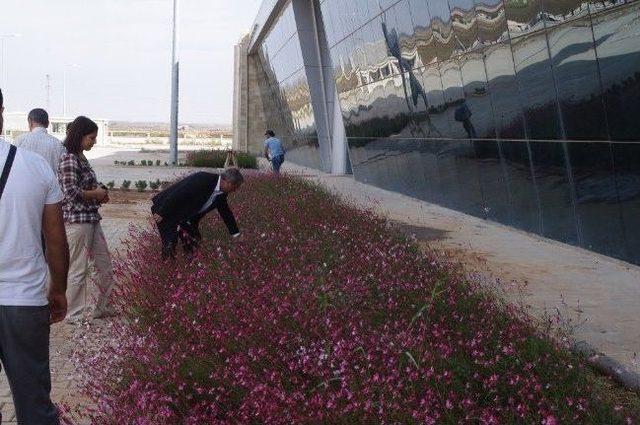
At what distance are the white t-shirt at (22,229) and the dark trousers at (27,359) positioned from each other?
0.18 feet

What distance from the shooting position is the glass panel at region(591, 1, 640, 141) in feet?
33.3

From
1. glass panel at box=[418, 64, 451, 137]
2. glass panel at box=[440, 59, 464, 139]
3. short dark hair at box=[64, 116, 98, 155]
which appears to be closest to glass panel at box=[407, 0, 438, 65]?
glass panel at box=[418, 64, 451, 137]

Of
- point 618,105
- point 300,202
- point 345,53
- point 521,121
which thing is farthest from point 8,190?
point 345,53

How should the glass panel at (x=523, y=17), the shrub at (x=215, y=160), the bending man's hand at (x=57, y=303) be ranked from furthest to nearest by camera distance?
the shrub at (x=215, y=160), the glass panel at (x=523, y=17), the bending man's hand at (x=57, y=303)

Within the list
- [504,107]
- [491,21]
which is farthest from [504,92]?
[491,21]

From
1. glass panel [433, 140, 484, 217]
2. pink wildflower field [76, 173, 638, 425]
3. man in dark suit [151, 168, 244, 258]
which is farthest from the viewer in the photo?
glass panel [433, 140, 484, 217]

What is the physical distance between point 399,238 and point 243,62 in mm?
52943

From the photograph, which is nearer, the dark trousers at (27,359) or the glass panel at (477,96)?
the dark trousers at (27,359)

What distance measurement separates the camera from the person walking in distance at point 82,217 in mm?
7660

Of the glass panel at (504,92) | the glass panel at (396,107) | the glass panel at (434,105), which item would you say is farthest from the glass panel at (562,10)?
the glass panel at (396,107)

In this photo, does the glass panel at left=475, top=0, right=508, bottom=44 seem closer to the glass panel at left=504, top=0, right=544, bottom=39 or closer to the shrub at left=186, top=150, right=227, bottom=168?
the glass panel at left=504, top=0, right=544, bottom=39

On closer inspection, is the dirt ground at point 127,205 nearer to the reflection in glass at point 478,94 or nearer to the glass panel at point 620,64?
the reflection in glass at point 478,94

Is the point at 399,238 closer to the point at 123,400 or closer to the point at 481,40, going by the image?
the point at 123,400

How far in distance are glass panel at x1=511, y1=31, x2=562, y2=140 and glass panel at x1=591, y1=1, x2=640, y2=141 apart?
5.22 feet
